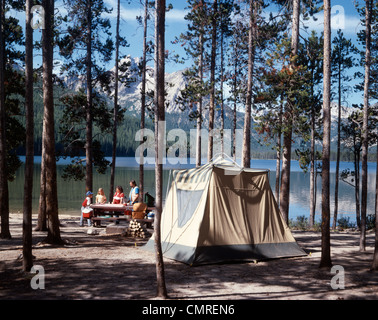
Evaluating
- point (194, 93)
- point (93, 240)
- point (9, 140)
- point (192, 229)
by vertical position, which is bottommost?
point (93, 240)

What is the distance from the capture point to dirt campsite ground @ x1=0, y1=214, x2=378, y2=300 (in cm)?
654

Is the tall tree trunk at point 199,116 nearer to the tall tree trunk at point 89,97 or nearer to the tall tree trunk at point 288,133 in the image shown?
the tall tree trunk at point 89,97

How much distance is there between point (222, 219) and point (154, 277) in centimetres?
253

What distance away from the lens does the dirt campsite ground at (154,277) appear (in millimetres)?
6543

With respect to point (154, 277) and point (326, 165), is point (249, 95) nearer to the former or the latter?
point (326, 165)

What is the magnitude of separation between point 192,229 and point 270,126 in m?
6.10

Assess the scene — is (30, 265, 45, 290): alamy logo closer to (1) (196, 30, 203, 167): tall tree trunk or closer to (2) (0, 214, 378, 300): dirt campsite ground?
(2) (0, 214, 378, 300): dirt campsite ground

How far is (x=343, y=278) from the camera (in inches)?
309

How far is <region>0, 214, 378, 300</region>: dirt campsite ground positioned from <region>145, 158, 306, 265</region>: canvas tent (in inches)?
14.2

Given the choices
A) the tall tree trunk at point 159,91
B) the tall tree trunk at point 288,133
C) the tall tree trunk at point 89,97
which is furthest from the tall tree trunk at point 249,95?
the tall tree trunk at point 159,91

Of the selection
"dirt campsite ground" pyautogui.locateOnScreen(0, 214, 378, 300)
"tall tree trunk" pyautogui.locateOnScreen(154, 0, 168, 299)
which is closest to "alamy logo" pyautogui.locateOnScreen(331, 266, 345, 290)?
"dirt campsite ground" pyautogui.locateOnScreen(0, 214, 378, 300)
